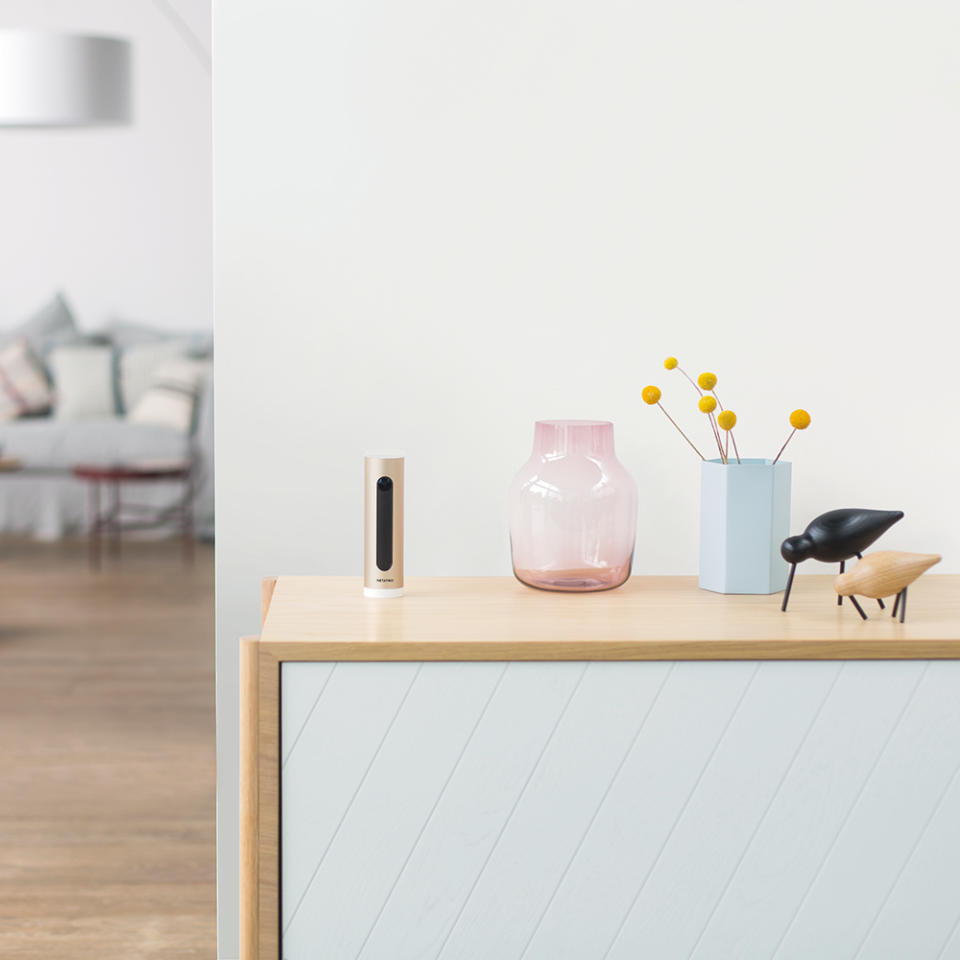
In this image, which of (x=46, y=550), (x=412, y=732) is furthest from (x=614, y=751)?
(x=46, y=550)

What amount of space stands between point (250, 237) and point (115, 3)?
5358mm

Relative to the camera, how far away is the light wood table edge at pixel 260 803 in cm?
121

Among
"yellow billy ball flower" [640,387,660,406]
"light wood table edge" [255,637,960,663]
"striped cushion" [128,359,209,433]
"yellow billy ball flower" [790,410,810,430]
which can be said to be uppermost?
"yellow billy ball flower" [640,387,660,406]

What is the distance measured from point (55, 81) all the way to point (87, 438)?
1750 mm

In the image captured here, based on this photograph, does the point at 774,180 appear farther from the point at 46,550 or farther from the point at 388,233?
the point at 46,550

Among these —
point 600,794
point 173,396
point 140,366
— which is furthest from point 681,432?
point 140,366

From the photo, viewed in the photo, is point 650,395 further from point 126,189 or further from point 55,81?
point 126,189

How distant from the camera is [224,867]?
1715 millimetres

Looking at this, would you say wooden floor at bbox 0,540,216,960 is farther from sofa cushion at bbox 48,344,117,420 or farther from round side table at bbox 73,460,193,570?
sofa cushion at bbox 48,344,117,420

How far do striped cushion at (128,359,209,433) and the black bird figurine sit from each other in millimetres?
4763

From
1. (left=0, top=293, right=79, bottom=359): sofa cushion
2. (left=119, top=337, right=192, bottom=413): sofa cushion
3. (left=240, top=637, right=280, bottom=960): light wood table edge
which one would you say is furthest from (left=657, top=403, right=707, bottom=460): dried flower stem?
(left=0, top=293, right=79, bottom=359): sofa cushion

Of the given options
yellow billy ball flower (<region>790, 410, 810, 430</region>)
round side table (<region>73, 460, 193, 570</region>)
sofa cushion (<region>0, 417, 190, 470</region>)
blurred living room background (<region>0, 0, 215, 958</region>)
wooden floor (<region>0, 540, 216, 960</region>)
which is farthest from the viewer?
sofa cushion (<region>0, 417, 190, 470</region>)

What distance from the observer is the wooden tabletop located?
1.22 metres

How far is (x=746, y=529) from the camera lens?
1.46 m
